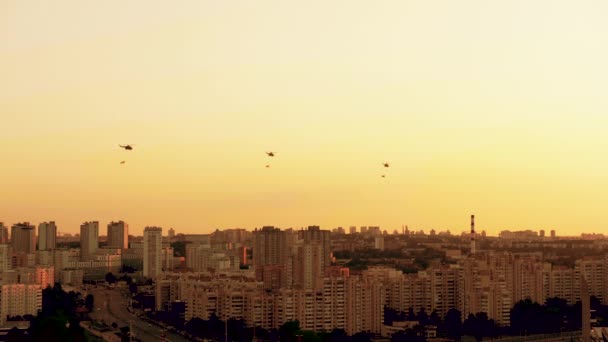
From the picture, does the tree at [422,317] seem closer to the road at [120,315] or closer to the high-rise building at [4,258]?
the road at [120,315]

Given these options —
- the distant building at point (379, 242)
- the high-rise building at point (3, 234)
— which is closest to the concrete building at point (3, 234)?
the high-rise building at point (3, 234)

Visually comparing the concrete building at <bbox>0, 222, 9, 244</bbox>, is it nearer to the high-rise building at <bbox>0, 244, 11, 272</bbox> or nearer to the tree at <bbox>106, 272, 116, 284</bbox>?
the tree at <bbox>106, 272, 116, 284</bbox>

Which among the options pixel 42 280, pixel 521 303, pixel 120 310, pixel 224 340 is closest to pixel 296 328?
pixel 224 340

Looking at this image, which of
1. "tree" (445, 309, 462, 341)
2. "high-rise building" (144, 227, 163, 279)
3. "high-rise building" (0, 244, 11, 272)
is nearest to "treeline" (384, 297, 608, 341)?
"tree" (445, 309, 462, 341)

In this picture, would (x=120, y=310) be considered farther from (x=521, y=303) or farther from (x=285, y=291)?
(x=521, y=303)

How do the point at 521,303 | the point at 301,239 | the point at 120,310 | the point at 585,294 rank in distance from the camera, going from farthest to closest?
the point at 301,239 < the point at 120,310 < the point at 521,303 < the point at 585,294

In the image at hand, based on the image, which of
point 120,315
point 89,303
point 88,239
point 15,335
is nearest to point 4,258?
point 89,303

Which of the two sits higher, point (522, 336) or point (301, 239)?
point (301, 239)
